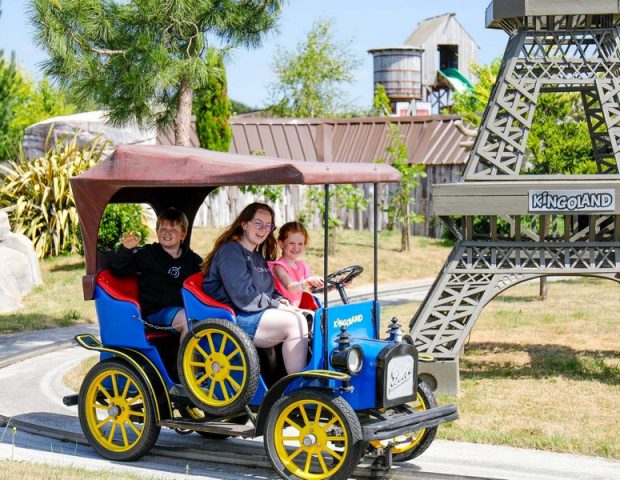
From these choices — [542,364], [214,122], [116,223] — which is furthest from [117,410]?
[214,122]

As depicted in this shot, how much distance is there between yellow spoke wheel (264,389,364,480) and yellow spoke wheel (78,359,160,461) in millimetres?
1157

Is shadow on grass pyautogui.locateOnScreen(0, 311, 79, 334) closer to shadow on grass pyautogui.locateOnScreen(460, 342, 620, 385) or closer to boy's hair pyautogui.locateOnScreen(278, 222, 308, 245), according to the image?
shadow on grass pyautogui.locateOnScreen(460, 342, 620, 385)

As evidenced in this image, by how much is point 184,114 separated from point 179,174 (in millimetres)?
7318

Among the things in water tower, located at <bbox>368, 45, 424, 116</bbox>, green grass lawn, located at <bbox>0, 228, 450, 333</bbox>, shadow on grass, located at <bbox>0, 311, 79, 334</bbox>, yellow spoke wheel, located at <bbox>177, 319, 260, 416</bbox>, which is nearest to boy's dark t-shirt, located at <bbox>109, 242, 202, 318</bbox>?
yellow spoke wheel, located at <bbox>177, 319, 260, 416</bbox>

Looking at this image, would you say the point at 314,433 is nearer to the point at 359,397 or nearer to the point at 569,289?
the point at 359,397

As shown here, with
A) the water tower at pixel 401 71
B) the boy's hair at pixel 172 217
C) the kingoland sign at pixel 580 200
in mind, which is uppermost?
the water tower at pixel 401 71

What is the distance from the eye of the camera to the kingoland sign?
10.7m

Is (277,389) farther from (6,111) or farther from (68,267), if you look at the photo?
(6,111)

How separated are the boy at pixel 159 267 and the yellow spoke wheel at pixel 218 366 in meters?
0.77

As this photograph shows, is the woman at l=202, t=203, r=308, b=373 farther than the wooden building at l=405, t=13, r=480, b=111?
No

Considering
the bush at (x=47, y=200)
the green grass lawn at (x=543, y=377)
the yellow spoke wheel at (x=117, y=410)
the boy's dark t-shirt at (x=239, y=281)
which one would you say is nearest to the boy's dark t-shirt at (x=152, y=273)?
the yellow spoke wheel at (x=117, y=410)

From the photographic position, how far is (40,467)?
23.8 ft

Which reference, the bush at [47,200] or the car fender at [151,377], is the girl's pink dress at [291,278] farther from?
the bush at [47,200]

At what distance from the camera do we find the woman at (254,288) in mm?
7406
